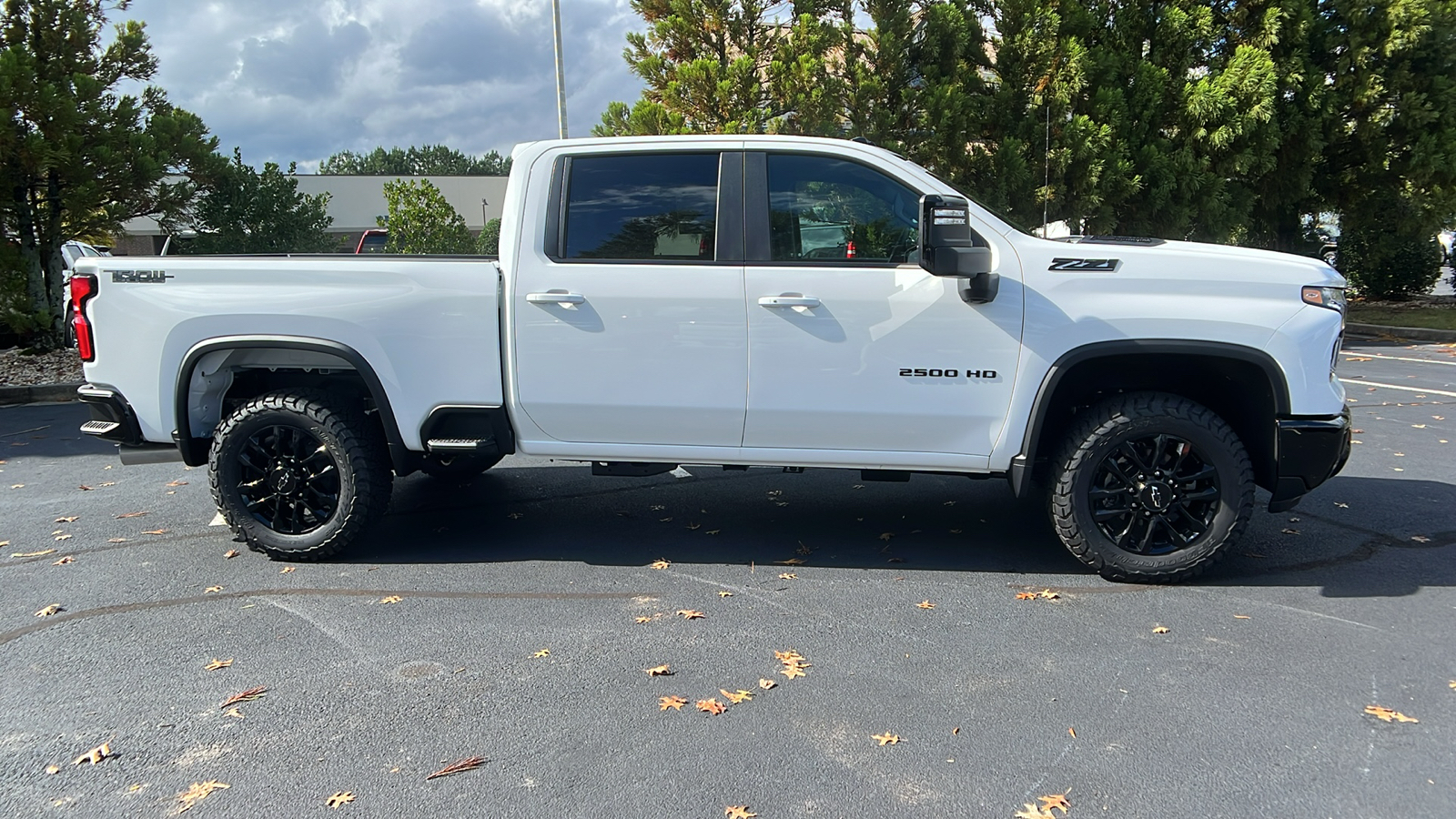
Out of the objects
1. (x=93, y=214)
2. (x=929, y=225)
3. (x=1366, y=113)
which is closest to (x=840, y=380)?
(x=929, y=225)

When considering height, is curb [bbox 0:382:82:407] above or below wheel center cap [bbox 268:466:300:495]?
below

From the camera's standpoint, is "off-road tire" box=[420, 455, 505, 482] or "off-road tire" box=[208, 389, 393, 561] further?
"off-road tire" box=[420, 455, 505, 482]

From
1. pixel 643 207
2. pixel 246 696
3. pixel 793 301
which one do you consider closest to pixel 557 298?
pixel 643 207

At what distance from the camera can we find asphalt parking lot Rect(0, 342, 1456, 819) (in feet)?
9.73

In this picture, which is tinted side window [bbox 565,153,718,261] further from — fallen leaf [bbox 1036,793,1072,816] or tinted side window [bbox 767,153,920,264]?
fallen leaf [bbox 1036,793,1072,816]

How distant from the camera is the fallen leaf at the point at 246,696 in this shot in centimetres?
350

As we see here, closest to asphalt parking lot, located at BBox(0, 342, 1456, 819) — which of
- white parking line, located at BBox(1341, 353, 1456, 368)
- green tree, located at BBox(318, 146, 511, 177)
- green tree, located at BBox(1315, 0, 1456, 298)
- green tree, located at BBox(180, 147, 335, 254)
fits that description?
white parking line, located at BBox(1341, 353, 1456, 368)

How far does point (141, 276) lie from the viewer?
486 cm

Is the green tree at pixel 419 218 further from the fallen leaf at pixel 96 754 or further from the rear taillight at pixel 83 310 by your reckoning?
the fallen leaf at pixel 96 754

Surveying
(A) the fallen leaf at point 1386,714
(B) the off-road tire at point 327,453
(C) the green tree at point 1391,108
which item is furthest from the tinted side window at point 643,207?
(C) the green tree at point 1391,108

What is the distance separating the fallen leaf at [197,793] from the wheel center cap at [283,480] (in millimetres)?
2232

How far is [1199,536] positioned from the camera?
451cm

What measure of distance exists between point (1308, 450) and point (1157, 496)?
0.65m

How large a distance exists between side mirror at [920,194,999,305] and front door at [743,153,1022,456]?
104mm
